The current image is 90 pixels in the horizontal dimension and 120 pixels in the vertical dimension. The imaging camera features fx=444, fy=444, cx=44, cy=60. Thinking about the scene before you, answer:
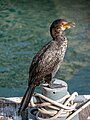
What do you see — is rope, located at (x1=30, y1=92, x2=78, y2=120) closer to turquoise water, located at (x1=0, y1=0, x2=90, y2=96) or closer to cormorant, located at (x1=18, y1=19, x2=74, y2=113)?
cormorant, located at (x1=18, y1=19, x2=74, y2=113)

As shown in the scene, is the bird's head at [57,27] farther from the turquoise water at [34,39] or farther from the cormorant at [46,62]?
the turquoise water at [34,39]

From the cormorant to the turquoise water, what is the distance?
13.9 ft

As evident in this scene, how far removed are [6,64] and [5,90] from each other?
67.3 inches

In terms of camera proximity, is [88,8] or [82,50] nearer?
[82,50]

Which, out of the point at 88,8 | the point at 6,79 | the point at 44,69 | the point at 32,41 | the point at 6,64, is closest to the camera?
the point at 44,69

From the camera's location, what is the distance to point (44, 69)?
141 inches

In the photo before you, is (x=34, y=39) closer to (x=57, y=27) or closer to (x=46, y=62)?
(x=57, y=27)

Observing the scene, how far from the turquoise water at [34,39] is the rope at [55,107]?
446cm

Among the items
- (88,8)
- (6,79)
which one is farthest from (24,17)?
(6,79)

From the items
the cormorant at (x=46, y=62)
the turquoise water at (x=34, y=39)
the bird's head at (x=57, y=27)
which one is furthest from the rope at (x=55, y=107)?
the turquoise water at (x=34, y=39)

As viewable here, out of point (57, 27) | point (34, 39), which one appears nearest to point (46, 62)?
point (57, 27)

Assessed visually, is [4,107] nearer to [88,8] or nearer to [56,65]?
[56,65]

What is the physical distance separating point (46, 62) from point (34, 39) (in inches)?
335

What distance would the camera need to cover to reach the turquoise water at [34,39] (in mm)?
8742
